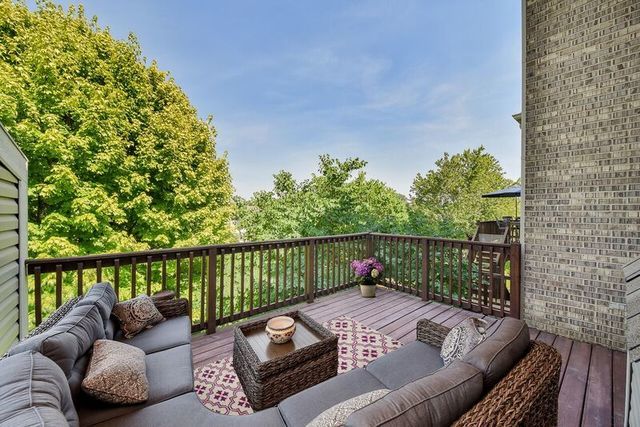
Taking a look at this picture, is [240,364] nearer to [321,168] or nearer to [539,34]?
[539,34]

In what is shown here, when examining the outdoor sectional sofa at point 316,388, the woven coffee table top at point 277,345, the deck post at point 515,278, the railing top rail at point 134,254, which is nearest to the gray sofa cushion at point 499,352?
the outdoor sectional sofa at point 316,388

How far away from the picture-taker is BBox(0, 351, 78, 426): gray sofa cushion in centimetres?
81

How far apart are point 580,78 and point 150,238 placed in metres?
9.05

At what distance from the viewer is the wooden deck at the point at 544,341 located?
1.94 meters

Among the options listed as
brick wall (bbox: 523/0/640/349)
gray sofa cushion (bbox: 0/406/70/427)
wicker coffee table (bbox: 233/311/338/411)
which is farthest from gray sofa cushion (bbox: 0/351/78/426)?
brick wall (bbox: 523/0/640/349)

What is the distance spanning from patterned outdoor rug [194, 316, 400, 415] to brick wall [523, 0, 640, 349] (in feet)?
6.77

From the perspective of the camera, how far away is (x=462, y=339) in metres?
1.69

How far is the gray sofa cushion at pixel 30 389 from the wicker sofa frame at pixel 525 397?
52.0 inches

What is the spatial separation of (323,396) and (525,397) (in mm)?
914

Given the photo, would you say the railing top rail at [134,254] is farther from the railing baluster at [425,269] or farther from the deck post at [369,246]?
the railing baluster at [425,269]

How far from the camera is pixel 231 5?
20.3 ft

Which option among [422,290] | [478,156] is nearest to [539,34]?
[422,290]

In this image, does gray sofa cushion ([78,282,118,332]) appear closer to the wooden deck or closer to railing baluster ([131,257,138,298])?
railing baluster ([131,257,138,298])

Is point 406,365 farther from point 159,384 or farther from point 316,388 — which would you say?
point 159,384
